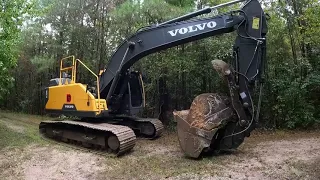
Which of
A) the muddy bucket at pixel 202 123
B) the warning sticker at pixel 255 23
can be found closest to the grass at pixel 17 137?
the muddy bucket at pixel 202 123

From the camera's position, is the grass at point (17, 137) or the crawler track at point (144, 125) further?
the crawler track at point (144, 125)

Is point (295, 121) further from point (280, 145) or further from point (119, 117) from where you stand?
point (119, 117)

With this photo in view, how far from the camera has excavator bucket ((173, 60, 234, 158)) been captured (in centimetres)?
575

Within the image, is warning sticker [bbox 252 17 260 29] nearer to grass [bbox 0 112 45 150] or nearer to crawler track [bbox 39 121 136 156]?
crawler track [bbox 39 121 136 156]

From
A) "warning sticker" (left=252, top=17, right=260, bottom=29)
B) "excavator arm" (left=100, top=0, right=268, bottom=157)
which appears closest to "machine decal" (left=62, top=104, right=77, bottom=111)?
"excavator arm" (left=100, top=0, right=268, bottom=157)

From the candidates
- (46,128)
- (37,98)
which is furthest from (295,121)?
(37,98)

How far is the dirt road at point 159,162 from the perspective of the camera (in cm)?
502

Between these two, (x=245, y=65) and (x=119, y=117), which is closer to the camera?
(x=245, y=65)

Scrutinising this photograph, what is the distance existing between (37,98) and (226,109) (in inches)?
527

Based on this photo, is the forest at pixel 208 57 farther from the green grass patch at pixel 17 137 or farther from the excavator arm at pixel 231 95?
the excavator arm at pixel 231 95

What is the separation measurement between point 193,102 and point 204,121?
474 millimetres

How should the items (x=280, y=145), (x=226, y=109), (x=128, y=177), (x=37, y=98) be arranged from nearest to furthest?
(x=128, y=177), (x=226, y=109), (x=280, y=145), (x=37, y=98)

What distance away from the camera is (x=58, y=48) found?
14.5 metres

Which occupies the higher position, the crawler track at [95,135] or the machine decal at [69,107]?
the machine decal at [69,107]
